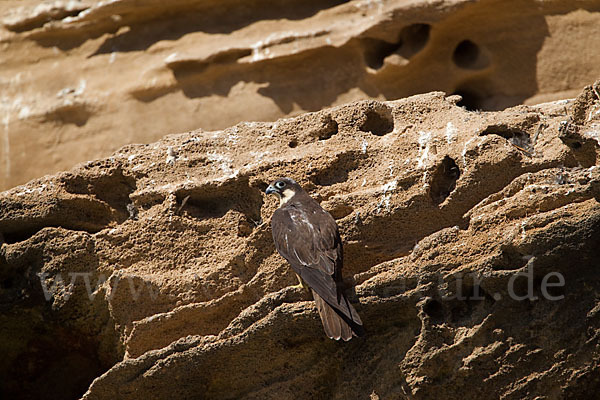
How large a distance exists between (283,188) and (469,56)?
285 centimetres

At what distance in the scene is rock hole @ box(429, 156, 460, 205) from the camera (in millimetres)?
5453

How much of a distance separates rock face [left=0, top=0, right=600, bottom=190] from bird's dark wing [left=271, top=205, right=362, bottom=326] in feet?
8.30

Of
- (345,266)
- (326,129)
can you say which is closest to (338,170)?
(326,129)

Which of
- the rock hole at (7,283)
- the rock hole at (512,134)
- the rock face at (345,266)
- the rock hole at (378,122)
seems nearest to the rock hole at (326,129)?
the rock face at (345,266)

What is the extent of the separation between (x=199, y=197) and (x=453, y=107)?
1783 millimetres

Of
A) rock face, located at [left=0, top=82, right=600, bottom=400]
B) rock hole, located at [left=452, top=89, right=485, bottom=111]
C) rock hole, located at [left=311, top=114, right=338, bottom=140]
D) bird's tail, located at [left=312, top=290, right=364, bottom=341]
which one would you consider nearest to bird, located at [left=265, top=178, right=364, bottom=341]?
bird's tail, located at [left=312, top=290, right=364, bottom=341]

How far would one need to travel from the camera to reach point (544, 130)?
18.1 ft

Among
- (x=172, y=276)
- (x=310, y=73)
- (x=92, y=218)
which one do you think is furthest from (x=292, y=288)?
(x=310, y=73)

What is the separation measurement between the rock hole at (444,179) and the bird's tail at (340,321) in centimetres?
105

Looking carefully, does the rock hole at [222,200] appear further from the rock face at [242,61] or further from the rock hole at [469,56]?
the rock hole at [469,56]

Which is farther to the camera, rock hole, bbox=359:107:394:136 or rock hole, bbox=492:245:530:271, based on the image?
rock hole, bbox=359:107:394:136

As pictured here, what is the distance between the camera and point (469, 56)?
7574 millimetres

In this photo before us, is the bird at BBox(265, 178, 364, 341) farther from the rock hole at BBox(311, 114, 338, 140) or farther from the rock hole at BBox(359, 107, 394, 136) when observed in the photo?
the rock hole at BBox(359, 107, 394, 136)

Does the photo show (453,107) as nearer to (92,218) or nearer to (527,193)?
(527,193)
